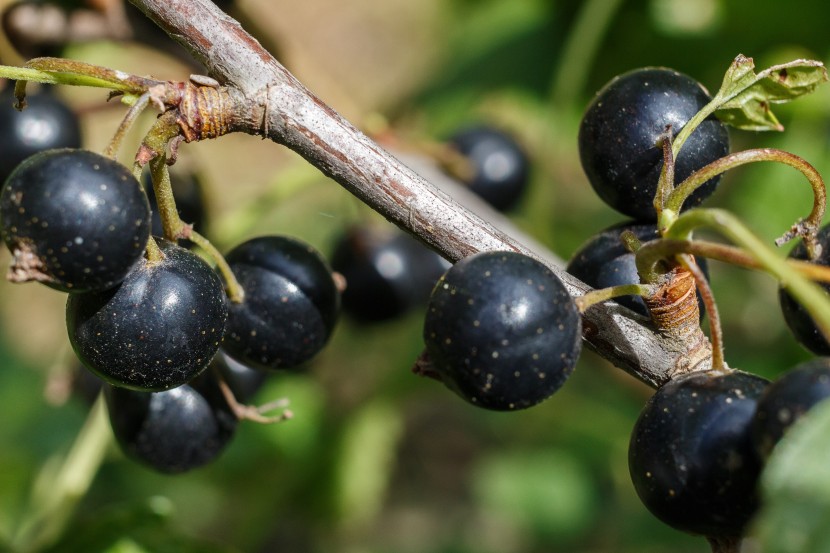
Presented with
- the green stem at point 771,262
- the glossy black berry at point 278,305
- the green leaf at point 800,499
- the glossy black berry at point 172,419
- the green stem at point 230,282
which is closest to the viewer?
the green leaf at point 800,499

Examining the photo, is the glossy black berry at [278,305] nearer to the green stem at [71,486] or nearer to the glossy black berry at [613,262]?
the glossy black berry at [613,262]

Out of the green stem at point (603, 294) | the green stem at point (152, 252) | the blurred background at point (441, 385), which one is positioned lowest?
the blurred background at point (441, 385)

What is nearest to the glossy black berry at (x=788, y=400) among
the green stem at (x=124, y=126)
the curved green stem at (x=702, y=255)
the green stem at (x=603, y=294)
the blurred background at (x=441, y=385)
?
the curved green stem at (x=702, y=255)

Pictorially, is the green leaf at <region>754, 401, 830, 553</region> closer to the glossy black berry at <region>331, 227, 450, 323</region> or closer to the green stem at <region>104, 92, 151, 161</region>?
the green stem at <region>104, 92, 151, 161</region>

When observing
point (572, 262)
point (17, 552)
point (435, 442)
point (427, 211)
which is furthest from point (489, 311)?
point (435, 442)

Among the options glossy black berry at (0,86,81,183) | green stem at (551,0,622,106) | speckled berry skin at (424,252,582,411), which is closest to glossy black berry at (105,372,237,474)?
glossy black berry at (0,86,81,183)

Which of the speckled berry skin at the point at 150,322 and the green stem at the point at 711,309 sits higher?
the green stem at the point at 711,309

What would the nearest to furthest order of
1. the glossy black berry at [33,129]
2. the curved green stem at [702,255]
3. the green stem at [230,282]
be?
the curved green stem at [702,255] < the green stem at [230,282] < the glossy black berry at [33,129]
